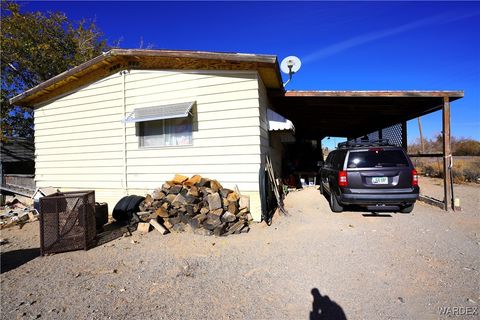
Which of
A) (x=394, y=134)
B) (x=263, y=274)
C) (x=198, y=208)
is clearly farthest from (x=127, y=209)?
(x=394, y=134)

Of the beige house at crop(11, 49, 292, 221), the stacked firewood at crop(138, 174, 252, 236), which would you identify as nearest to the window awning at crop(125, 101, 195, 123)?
the beige house at crop(11, 49, 292, 221)

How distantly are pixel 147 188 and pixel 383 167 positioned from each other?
618 centimetres

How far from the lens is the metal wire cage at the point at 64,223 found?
4750mm

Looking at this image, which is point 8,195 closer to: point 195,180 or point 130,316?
point 195,180

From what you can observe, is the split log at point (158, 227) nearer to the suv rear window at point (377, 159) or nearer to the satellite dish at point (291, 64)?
the suv rear window at point (377, 159)

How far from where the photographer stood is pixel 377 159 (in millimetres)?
5934

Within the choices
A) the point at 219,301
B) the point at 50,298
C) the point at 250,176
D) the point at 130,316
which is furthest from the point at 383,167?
the point at 50,298

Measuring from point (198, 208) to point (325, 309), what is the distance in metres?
3.55

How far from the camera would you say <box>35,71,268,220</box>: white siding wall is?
6.33 metres

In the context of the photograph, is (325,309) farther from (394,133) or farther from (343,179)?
(394,133)

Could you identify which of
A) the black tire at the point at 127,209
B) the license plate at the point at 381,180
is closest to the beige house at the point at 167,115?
the black tire at the point at 127,209

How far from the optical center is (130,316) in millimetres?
2811

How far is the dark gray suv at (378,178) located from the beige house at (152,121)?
213cm

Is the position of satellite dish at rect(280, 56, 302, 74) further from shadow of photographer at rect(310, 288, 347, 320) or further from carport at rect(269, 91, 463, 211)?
shadow of photographer at rect(310, 288, 347, 320)
